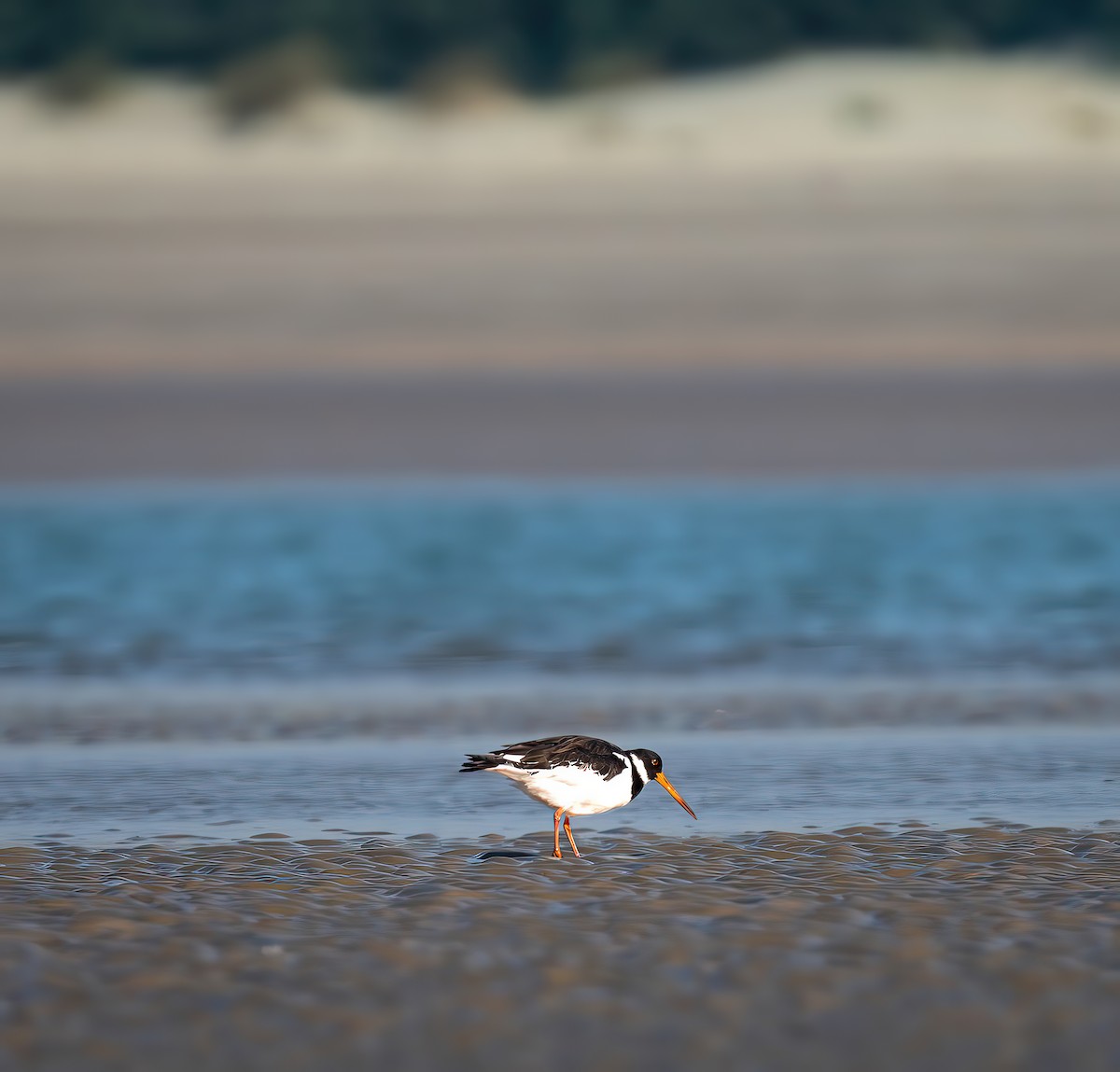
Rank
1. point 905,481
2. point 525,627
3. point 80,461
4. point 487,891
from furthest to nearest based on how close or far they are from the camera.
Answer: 1. point 80,461
2. point 905,481
3. point 525,627
4. point 487,891

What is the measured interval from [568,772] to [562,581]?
25.5 ft

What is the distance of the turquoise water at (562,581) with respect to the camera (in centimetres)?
1190

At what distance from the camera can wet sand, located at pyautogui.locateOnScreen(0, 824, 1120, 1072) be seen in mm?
4938

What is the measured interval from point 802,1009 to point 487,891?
1.61m

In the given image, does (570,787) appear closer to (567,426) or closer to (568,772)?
(568,772)

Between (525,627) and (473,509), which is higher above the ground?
(473,509)

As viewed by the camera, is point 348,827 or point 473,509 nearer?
point 348,827

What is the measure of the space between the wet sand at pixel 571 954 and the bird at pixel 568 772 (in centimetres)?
21

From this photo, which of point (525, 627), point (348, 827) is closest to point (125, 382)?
point (525, 627)

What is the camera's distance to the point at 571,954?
5.73 metres

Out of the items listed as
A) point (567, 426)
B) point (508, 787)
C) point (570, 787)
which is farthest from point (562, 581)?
point (567, 426)

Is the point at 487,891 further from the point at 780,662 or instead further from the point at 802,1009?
the point at 780,662

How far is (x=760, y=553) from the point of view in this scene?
1580 cm

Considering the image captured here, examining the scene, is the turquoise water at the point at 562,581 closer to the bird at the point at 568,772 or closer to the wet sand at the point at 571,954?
the bird at the point at 568,772
